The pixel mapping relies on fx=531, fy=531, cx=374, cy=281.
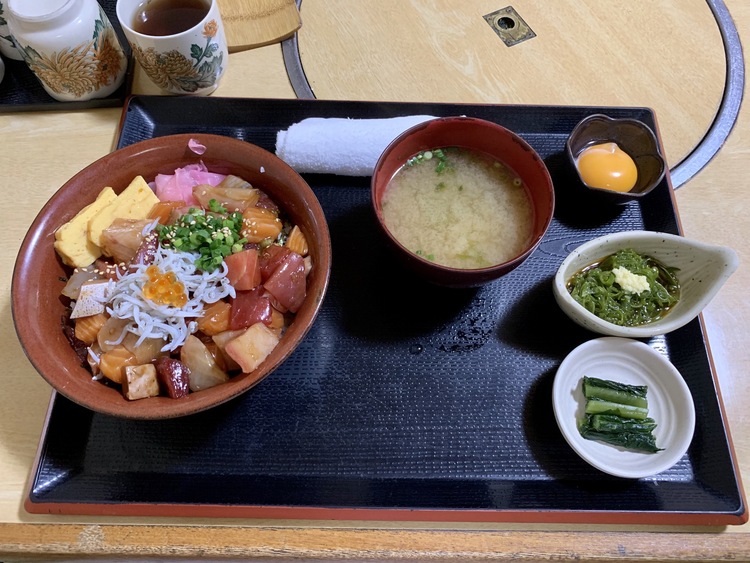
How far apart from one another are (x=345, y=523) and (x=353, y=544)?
2.1 inches

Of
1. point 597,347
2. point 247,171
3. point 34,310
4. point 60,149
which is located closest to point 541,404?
point 597,347

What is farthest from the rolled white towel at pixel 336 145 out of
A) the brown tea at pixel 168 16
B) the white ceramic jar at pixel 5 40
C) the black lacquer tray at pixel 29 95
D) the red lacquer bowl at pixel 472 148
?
the white ceramic jar at pixel 5 40

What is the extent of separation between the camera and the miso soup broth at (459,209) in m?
1.51

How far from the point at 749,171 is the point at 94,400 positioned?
212 centimetres

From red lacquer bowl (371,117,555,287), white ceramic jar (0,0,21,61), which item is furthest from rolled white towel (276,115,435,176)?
white ceramic jar (0,0,21,61)

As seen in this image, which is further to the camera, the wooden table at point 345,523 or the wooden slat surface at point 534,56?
the wooden slat surface at point 534,56

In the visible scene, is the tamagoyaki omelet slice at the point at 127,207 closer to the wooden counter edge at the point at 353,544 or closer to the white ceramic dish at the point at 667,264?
the wooden counter edge at the point at 353,544

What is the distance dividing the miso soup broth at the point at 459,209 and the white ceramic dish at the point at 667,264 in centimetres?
18

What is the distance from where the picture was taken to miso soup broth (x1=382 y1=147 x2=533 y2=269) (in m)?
1.51

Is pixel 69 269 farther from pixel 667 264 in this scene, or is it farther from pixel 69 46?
pixel 667 264

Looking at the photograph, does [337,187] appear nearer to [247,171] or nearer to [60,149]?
[247,171]

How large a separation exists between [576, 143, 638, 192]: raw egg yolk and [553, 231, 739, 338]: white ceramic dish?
25 centimetres

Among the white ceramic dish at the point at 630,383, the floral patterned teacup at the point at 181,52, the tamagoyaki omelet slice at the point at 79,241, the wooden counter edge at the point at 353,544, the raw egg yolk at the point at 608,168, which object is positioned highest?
the floral patterned teacup at the point at 181,52

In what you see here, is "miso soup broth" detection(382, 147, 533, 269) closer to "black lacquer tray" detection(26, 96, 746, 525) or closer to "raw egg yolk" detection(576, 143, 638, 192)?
"black lacquer tray" detection(26, 96, 746, 525)
